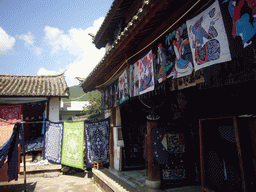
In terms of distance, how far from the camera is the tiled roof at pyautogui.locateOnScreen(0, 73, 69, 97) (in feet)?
37.2

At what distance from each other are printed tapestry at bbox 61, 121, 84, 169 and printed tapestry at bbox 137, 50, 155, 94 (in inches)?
241

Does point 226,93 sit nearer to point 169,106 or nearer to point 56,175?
point 169,106

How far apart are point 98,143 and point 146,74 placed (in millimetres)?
6475

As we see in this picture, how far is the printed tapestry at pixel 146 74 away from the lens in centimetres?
426

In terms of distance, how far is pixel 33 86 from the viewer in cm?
1279

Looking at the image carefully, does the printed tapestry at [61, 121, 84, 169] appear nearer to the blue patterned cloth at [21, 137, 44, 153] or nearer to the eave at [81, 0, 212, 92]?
the blue patterned cloth at [21, 137, 44, 153]

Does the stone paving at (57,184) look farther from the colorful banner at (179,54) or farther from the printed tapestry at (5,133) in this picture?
the colorful banner at (179,54)

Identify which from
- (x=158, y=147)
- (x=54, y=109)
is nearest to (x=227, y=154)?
(x=158, y=147)

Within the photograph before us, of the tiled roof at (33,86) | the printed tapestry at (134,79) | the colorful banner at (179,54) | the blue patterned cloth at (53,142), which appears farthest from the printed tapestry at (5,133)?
Result: the colorful banner at (179,54)

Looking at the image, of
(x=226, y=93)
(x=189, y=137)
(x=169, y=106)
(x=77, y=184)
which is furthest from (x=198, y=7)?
(x=77, y=184)

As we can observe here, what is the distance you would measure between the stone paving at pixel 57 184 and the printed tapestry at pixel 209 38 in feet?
23.8

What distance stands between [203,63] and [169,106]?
3122 millimetres

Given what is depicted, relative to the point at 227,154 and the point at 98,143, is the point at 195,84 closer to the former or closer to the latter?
the point at 227,154

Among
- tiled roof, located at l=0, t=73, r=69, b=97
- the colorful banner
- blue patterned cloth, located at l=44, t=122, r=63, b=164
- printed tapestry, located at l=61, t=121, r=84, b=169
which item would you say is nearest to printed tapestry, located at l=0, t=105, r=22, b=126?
tiled roof, located at l=0, t=73, r=69, b=97
